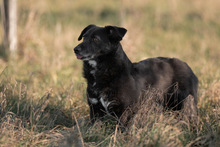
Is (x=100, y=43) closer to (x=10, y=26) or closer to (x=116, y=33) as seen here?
(x=116, y=33)

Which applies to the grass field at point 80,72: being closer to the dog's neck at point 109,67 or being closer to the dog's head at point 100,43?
the dog's neck at point 109,67

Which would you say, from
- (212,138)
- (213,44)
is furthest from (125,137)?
(213,44)

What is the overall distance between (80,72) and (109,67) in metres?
3.21

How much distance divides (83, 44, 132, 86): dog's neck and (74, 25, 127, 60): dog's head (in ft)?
0.23

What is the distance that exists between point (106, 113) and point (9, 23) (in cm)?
446

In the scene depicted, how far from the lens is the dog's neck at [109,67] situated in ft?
11.2

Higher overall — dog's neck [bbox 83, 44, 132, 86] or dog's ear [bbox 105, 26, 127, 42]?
dog's ear [bbox 105, 26, 127, 42]

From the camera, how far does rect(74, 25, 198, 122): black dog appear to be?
10.9 feet

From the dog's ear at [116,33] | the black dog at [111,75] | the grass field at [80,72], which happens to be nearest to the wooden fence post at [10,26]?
the grass field at [80,72]

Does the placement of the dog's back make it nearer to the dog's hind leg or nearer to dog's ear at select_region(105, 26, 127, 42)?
the dog's hind leg

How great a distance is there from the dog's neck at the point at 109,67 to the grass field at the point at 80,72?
536 mm

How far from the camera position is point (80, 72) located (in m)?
6.61

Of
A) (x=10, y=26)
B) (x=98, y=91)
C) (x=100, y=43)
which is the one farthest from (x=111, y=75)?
(x=10, y=26)

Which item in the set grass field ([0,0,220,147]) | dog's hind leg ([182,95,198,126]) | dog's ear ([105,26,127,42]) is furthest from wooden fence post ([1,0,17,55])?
dog's hind leg ([182,95,198,126])
